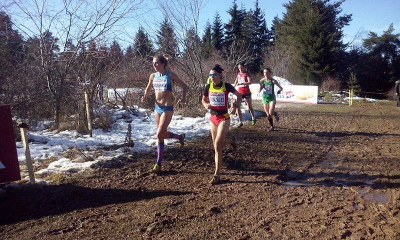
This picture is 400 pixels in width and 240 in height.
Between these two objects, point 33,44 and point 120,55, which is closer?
point 33,44

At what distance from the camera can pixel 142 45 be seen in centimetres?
1764

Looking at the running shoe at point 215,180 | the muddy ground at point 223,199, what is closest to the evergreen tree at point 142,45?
the muddy ground at point 223,199

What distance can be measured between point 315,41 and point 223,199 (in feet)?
115

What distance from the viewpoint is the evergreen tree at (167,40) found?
17906mm

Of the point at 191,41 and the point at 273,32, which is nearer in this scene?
the point at 191,41

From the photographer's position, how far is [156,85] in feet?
21.4

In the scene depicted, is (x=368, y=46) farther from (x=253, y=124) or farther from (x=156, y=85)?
(x=156, y=85)

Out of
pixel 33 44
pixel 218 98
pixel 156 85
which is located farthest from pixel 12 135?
pixel 33 44

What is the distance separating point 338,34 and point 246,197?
36.5 meters

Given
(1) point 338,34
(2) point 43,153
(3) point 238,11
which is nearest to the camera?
(2) point 43,153

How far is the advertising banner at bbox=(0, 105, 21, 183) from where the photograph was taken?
5.30 m

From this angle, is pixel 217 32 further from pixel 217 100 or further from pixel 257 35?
pixel 217 100

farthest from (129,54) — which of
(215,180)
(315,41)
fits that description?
(315,41)

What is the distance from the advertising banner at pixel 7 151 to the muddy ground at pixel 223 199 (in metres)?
0.23
